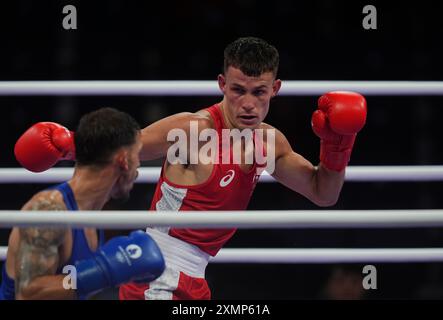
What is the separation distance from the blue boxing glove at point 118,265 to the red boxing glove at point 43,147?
23.1 inches

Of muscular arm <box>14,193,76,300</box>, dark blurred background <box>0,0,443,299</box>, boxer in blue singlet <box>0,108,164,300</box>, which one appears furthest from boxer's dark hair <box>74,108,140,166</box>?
dark blurred background <box>0,0,443,299</box>

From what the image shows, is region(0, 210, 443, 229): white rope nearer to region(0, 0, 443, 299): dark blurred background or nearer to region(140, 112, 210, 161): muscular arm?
region(140, 112, 210, 161): muscular arm

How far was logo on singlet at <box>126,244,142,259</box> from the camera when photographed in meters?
1.92

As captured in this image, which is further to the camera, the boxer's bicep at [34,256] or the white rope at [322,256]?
the white rope at [322,256]

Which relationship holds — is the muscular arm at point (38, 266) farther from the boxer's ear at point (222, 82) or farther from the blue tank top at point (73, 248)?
the boxer's ear at point (222, 82)

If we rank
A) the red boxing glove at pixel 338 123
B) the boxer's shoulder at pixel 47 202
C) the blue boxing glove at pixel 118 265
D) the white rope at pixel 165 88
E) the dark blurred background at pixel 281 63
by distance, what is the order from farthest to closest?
the dark blurred background at pixel 281 63, the white rope at pixel 165 88, the red boxing glove at pixel 338 123, the boxer's shoulder at pixel 47 202, the blue boxing glove at pixel 118 265

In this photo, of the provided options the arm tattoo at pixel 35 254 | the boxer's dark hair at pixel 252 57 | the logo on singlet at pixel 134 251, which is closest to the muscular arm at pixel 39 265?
the arm tattoo at pixel 35 254

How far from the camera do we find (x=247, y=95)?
2.45 metres

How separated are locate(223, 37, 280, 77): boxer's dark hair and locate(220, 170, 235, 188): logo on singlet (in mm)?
343

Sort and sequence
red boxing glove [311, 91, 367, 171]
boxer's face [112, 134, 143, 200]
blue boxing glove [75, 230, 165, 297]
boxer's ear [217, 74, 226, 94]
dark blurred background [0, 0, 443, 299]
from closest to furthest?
blue boxing glove [75, 230, 165, 297] < boxer's face [112, 134, 143, 200] < red boxing glove [311, 91, 367, 171] < boxer's ear [217, 74, 226, 94] < dark blurred background [0, 0, 443, 299]

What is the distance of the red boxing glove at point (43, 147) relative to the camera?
240cm

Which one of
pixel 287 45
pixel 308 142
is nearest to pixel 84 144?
pixel 308 142

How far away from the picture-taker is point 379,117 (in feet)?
15.7
